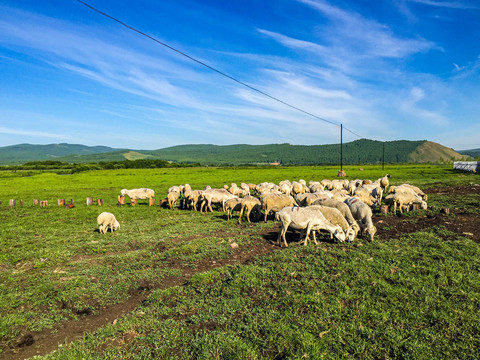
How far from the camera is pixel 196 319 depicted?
7020 mm

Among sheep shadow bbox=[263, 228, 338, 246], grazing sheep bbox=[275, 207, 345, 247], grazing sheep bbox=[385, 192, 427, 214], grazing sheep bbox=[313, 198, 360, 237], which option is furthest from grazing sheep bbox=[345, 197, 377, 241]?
grazing sheep bbox=[385, 192, 427, 214]

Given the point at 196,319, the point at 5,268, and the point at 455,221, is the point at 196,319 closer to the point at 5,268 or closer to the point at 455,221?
the point at 5,268

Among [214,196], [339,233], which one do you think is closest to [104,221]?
[214,196]

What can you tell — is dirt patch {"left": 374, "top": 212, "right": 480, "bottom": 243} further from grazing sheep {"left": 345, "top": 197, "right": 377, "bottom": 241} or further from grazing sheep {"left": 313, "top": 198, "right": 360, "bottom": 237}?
grazing sheep {"left": 313, "top": 198, "right": 360, "bottom": 237}

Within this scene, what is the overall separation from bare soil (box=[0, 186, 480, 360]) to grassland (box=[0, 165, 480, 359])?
0.07 metres

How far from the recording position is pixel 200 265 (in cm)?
1094

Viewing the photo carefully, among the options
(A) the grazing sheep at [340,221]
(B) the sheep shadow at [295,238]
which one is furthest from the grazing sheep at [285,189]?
(A) the grazing sheep at [340,221]

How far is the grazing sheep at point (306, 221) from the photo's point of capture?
489 inches

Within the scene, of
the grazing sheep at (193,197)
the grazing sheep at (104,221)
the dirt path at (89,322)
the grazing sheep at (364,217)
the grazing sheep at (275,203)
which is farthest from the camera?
the grazing sheep at (193,197)

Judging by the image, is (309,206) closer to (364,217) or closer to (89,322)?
(364,217)

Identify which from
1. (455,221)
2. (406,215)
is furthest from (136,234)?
(455,221)

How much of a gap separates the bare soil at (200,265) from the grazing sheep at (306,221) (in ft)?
3.84

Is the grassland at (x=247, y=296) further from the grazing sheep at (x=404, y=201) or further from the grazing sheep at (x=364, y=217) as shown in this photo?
the grazing sheep at (x=404, y=201)

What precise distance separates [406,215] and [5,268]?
21729 mm
